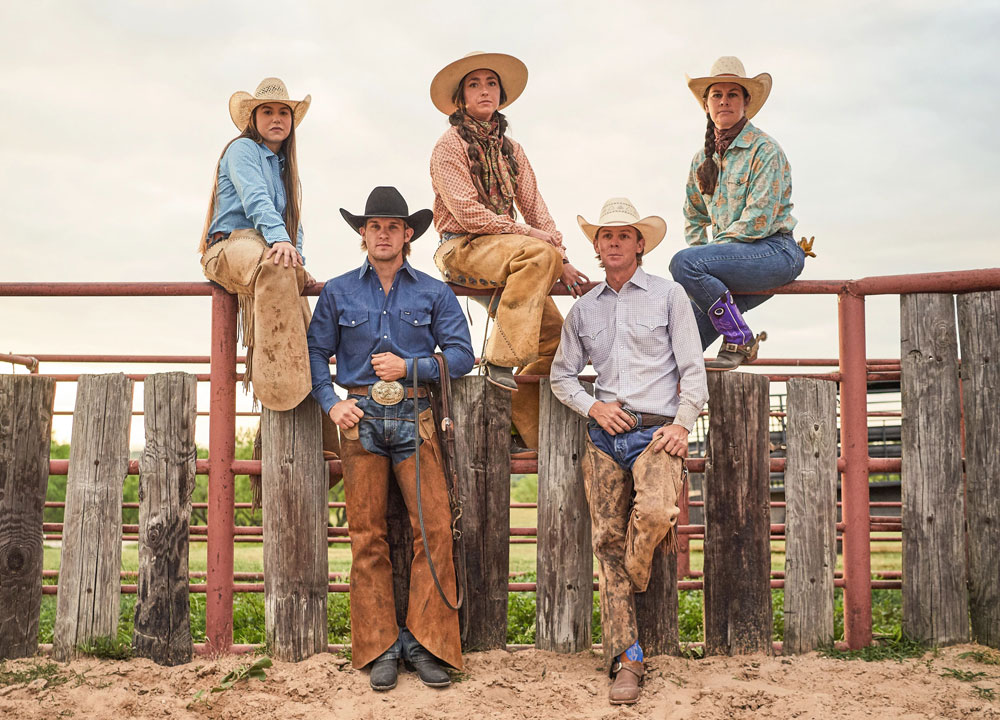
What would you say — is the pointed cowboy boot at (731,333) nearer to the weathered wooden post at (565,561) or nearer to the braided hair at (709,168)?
the braided hair at (709,168)

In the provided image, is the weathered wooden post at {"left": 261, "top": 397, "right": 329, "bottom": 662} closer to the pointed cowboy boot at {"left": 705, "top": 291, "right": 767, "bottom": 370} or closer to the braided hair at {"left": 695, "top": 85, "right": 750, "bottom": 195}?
the pointed cowboy boot at {"left": 705, "top": 291, "right": 767, "bottom": 370}

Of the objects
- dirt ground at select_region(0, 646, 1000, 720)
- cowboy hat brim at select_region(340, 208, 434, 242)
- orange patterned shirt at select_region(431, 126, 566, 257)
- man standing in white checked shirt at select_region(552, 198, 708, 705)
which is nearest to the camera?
dirt ground at select_region(0, 646, 1000, 720)

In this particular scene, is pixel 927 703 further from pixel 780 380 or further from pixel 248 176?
pixel 248 176

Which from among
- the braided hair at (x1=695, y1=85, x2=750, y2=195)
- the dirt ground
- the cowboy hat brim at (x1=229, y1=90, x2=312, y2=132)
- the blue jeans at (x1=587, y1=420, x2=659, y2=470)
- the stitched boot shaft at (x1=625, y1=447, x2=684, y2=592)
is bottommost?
the dirt ground

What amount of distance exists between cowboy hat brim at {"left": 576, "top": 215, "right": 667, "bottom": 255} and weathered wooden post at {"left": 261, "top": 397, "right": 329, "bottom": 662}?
1.67 metres

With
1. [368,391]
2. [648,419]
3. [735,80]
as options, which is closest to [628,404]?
[648,419]

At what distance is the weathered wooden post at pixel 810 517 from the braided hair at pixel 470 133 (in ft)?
6.73

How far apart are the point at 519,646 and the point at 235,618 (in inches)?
131

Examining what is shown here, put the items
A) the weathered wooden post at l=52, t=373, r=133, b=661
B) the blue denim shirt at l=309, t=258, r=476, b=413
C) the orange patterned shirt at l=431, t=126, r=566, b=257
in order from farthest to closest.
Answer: the weathered wooden post at l=52, t=373, r=133, b=661 < the orange patterned shirt at l=431, t=126, r=566, b=257 < the blue denim shirt at l=309, t=258, r=476, b=413

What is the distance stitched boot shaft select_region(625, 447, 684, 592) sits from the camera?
13.4 feet

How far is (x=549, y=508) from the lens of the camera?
4648 mm

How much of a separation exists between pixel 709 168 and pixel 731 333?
3.15 feet

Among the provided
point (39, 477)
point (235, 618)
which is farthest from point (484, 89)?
point (235, 618)

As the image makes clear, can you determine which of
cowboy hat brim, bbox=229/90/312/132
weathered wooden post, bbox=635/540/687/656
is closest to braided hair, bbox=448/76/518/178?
cowboy hat brim, bbox=229/90/312/132
